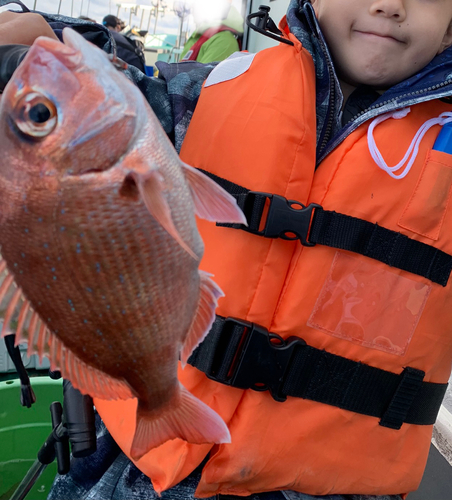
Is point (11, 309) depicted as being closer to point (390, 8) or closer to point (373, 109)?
point (373, 109)

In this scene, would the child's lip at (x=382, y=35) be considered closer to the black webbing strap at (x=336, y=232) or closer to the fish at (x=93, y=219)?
the black webbing strap at (x=336, y=232)

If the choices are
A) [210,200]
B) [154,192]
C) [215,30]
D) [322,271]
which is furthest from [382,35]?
[215,30]

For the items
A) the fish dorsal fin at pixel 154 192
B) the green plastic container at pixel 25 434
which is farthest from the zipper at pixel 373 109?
the green plastic container at pixel 25 434

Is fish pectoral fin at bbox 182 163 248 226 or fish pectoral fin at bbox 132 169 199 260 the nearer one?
fish pectoral fin at bbox 132 169 199 260

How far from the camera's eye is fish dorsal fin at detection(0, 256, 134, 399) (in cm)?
84

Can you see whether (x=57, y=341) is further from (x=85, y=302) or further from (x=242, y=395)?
(x=242, y=395)

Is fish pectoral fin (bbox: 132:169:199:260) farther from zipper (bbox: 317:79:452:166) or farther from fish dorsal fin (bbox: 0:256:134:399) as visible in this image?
zipper (bbox: 317:79:452:166)

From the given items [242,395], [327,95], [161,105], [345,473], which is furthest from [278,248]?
[345,473]

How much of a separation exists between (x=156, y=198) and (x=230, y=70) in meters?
1.10

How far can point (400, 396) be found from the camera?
1.55 meters

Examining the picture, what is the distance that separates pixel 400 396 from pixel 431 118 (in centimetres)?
109

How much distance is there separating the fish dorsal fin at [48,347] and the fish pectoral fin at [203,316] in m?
0.17

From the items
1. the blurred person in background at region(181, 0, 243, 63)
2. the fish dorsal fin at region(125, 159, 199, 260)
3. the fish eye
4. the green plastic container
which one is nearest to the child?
the fish dorsal fin at region(125, 159, 199, 260)

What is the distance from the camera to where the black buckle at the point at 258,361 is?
4.56 ft
